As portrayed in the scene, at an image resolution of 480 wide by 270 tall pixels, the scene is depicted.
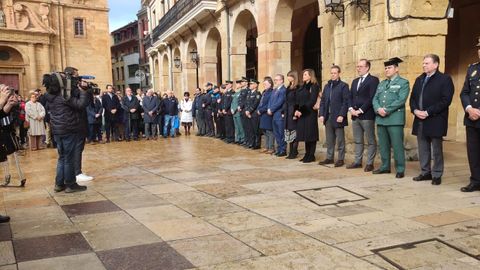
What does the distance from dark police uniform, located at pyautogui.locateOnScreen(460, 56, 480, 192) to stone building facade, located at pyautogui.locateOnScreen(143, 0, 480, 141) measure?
2257mm

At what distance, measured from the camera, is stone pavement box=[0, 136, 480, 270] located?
3.41 m

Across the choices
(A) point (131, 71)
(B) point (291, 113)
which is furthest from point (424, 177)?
(A) point (131, 71)

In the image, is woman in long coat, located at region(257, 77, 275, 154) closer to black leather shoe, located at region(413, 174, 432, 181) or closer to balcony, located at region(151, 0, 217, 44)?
black leather shoe, located at region(413, 174, 432, 181)

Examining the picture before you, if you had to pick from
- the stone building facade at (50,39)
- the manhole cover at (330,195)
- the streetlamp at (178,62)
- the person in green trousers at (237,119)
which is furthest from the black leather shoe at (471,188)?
the stone building facade at (50,39)

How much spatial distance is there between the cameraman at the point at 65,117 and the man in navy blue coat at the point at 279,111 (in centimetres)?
419

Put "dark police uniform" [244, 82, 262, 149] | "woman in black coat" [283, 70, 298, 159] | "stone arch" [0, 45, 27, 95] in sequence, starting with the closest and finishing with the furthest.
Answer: "woman in black coat" [283, 70, 298, 159]
"dark police uniform" [244, 82, 262, 149]
"stone arch" [0, 45, 27, 95]

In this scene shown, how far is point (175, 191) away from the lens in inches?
234

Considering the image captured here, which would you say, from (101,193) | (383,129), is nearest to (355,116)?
(383,129)

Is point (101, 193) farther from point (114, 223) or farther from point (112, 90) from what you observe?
point (112, 90)

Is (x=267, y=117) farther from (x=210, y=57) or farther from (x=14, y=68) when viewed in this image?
(x=14, y=68)

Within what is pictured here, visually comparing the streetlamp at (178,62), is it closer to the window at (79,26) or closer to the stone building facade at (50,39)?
the stone building facade at (50,39)

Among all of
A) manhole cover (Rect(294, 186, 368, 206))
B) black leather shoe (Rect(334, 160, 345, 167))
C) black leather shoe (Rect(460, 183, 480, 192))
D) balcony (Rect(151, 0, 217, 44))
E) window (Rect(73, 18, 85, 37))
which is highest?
window (Rect(73, 18, 85, 37))

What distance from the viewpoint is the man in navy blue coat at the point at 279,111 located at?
906 cm

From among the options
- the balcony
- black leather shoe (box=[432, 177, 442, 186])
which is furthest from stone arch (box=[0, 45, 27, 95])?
black leather shoe (box=[432, 177, 442, 186])
